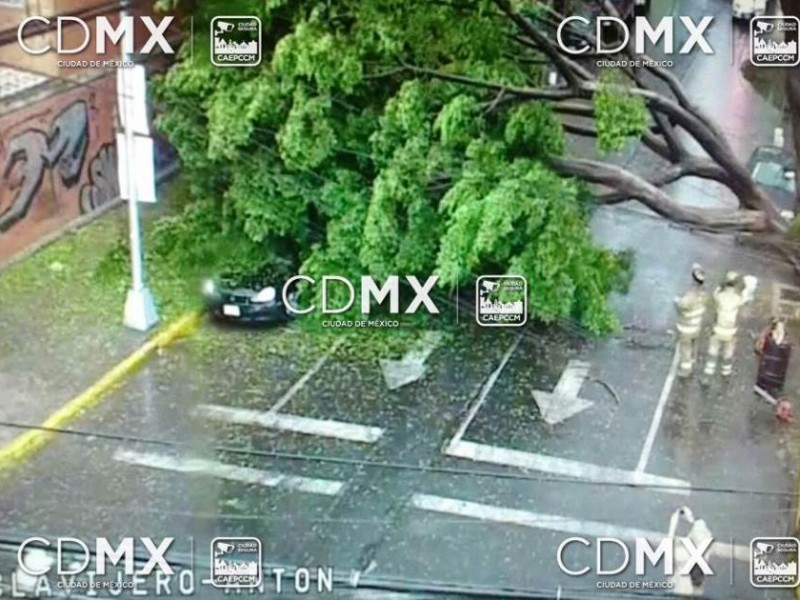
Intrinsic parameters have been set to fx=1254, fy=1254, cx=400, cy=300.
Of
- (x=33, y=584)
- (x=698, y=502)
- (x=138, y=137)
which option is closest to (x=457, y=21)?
(x=138, y=137)

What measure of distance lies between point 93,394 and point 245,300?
0.99 ft

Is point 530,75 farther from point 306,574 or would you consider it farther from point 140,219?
point 306,574

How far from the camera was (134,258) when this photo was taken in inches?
82.7

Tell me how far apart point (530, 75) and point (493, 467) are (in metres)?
0.64

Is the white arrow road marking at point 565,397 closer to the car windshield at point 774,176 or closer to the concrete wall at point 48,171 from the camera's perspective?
the car windshield at point 774,176

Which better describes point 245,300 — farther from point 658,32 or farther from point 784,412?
point 784,412

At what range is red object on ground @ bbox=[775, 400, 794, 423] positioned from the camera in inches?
82.2

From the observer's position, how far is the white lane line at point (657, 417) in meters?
2.06

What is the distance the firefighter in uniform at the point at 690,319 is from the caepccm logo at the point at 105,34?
3.06ft

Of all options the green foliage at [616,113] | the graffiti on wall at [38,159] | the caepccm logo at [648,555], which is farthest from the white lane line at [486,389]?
the graffiti on wall at [38,159]

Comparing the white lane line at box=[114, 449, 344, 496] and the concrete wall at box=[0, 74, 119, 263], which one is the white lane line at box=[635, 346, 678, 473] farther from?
the concrete wall at box=[0, 74, 119, 263]

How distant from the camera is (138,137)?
207 centimetres

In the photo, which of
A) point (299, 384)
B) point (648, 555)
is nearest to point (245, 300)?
point (299, 384)

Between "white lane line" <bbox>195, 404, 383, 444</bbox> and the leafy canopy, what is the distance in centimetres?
25
